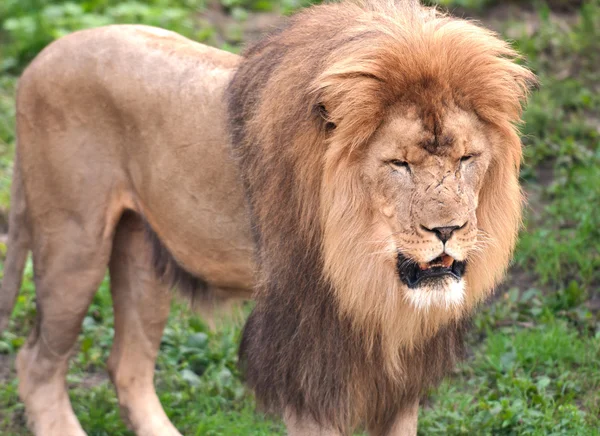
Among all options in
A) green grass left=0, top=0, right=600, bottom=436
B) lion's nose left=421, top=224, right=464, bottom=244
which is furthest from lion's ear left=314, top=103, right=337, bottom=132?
green grass left=0, top=0, right=600, bottom=436

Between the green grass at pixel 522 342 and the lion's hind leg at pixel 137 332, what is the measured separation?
7.3 inches

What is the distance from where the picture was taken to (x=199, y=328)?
4.80 meters

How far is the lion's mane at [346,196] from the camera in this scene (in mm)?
2709

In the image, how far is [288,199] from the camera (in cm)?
294

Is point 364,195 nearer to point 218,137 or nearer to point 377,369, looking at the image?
point 377,369

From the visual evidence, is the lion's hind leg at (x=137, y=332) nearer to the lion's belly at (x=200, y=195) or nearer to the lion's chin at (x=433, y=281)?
the lion's belly at (x=200, y=195)

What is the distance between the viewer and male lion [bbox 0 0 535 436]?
8.84ft

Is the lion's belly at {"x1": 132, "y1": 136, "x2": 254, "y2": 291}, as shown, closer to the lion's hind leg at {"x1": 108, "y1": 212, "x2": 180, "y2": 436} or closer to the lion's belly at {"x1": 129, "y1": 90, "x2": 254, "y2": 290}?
the lion's belly at {"x1": 129, "y1": 90, "x2": 254, "y2": 290}

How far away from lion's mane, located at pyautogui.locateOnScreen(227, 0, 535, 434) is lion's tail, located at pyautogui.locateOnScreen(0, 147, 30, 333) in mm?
1150

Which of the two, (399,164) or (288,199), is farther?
(288,199)

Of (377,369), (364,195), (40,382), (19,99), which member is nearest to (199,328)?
(40,382)

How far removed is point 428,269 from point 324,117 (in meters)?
0.49

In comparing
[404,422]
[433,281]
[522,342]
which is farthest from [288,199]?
[522,342]

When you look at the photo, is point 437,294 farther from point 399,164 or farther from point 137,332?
point 137,332
